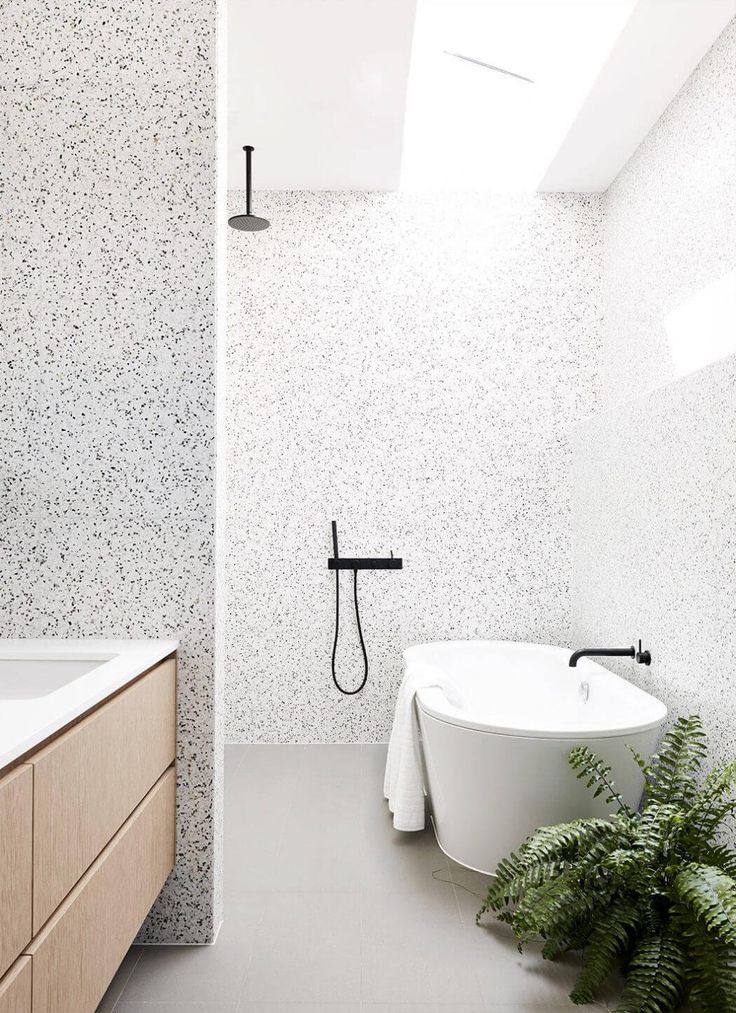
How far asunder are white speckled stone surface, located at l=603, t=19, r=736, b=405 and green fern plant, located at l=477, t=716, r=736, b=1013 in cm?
171

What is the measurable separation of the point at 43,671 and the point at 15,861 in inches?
29.9

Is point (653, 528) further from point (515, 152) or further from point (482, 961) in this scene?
point (515, 152)

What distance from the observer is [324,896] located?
7.50 feet

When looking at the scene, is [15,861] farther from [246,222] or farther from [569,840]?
[246,222]

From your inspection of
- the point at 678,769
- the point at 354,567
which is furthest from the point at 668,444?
the point at 354,567

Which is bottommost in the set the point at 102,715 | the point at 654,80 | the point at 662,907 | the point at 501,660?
the point at 662,907

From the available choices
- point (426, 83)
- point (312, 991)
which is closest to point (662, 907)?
point (312, 991)

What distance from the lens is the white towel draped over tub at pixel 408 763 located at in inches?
107

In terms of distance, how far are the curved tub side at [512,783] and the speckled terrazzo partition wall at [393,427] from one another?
1.38 metres

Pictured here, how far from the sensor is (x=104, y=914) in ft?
4.77

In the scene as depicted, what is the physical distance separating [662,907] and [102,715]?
146 cm

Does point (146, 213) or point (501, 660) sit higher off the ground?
point (146, 213)

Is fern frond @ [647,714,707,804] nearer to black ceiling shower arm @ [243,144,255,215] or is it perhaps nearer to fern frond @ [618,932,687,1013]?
fern frond @ [618,932,687,1013]

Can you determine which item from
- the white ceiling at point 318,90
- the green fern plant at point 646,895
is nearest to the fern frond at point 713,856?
the green fern plant at point 646,895
